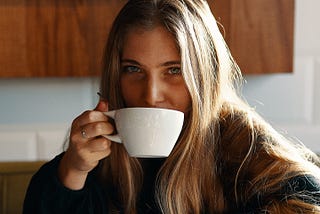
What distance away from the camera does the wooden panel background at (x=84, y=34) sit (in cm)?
109

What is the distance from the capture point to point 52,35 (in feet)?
3.61

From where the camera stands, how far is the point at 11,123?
1.21m

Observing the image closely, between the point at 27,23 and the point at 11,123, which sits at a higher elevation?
the point at 27,23

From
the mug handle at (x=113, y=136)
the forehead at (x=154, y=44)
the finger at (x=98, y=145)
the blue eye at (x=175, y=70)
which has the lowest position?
the finger at (x=98, y=145)

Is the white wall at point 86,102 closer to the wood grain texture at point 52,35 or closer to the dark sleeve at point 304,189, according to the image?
the wood grain texture at point 52,35

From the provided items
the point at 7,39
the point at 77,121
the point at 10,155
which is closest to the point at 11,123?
the point at 10,155

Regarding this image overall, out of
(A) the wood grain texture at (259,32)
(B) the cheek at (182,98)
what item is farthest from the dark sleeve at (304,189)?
(A) the wood grain texture at (259,32)

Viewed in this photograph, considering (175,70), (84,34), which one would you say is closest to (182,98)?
(175,70)

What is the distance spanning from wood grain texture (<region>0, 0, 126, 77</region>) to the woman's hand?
0.38 metres

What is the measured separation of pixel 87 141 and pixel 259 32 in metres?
0.56

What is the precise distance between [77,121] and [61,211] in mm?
165

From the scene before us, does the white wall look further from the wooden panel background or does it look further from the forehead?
the forehead

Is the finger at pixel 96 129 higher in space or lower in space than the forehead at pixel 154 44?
lower

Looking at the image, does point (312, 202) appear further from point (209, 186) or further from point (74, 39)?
point (74, 39)
